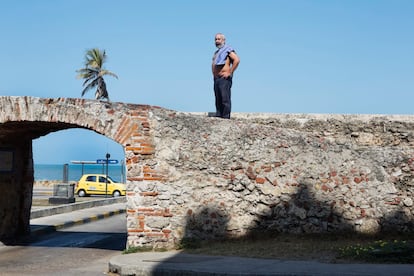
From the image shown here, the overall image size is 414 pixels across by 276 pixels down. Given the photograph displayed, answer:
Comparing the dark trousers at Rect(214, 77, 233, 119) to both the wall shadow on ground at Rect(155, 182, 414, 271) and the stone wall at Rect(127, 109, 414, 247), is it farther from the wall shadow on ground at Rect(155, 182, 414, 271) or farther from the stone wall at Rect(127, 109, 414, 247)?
the wall shadow on ground at Rect(155, 182, 414, 271)

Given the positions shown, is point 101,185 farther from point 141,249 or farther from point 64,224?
point 141,249

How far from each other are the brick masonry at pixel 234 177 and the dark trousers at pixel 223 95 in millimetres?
789

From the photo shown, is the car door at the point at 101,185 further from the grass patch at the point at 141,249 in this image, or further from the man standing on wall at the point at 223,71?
the grass patch at the point at 141,249

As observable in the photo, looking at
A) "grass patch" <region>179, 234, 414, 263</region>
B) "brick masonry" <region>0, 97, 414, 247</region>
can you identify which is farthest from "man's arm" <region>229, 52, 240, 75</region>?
"grass patch" <region>179, 234, 414, 263</region>

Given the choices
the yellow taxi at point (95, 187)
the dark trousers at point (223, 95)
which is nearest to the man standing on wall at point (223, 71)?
the dark trousers at point (223, 95)

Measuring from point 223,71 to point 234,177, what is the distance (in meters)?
2.23

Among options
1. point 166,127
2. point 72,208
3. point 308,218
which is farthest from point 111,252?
point 72,208

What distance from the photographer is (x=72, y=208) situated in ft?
82.3

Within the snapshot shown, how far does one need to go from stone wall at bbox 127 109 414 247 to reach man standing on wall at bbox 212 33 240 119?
0.98m

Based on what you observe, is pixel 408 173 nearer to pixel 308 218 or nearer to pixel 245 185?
pixel 308 218

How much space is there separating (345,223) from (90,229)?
8998 mm

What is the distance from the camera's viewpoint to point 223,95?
44.4 feet

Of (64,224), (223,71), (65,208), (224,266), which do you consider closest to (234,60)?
(223,71)

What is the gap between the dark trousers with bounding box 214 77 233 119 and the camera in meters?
13.5
